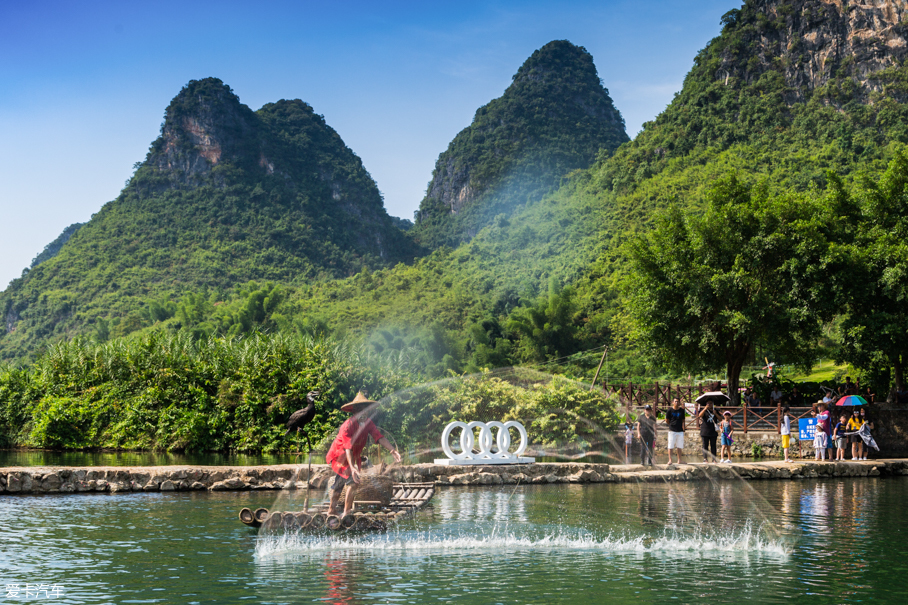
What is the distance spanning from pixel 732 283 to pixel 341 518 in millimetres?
21392

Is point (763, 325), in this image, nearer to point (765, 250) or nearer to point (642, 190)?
point (765, 250)

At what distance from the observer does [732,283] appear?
27.8 m

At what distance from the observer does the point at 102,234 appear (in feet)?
435

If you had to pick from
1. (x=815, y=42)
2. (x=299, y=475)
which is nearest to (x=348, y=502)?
(x=299, y=475)

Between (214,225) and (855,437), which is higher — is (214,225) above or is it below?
above

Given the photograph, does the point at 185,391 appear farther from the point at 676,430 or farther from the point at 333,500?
the point at 333,500

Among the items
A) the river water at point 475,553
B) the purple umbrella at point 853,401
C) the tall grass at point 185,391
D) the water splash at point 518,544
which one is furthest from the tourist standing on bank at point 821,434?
the water splash at point 518,544

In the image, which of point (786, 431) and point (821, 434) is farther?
point (786, 431)

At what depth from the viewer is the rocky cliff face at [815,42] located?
311 feet

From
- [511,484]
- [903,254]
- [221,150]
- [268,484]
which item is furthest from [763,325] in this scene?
[221,150]

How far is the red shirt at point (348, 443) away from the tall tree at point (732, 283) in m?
19.8

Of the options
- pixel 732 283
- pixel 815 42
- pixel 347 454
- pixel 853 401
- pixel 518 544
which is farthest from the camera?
pixel 815 42

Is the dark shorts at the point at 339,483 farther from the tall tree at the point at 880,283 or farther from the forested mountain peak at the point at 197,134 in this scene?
the forested mountain peak at the point at 197,134

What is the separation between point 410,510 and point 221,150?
154 meters
